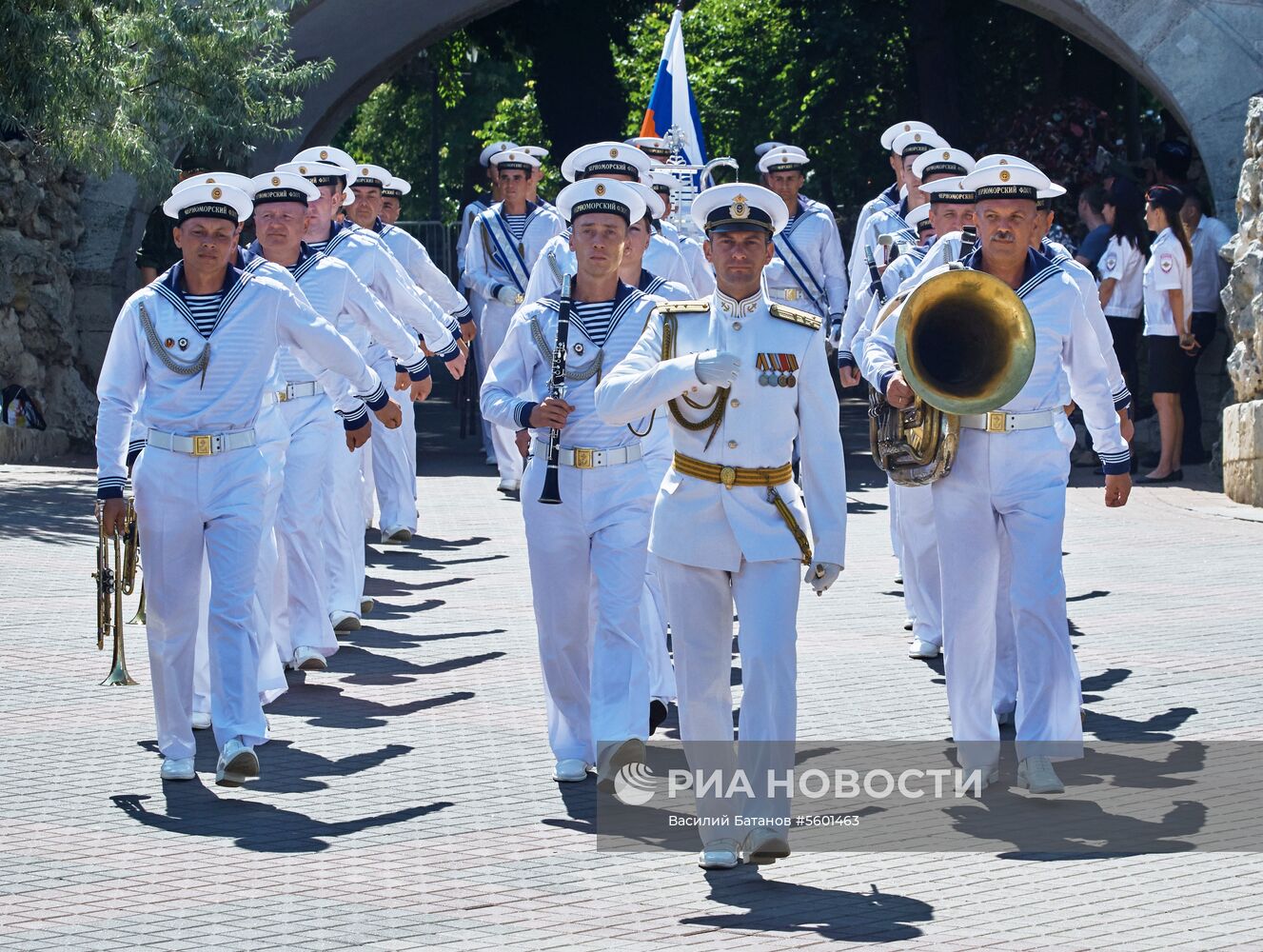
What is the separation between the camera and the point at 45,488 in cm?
1711

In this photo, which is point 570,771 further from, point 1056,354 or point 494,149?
point 494,149

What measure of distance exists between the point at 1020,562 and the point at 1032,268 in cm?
109

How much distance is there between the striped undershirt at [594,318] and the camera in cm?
843

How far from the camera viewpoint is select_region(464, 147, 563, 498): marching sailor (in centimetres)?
1684

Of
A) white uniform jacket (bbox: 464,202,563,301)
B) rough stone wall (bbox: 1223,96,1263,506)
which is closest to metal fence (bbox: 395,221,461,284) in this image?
white uniform jacket (bbox: 464,202,563,301)

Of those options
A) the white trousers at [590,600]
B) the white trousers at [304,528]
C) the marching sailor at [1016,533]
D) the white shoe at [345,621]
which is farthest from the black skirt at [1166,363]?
the white trousers at [590,600]

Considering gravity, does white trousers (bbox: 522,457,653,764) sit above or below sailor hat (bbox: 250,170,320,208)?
below

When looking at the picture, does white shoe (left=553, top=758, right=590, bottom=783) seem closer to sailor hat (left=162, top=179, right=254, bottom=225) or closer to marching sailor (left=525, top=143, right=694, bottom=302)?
marching sailor (left=525, top=143, right=694, bottom=302)

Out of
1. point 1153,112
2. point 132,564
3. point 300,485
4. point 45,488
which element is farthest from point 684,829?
point 1153,112

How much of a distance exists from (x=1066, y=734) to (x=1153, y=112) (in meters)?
26.6

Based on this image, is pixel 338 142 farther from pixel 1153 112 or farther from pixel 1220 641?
pixel 1220 641

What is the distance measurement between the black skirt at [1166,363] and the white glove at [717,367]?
1157cm

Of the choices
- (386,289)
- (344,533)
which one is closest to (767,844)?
(344,533)

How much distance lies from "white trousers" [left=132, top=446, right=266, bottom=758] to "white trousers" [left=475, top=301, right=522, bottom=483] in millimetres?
8731
